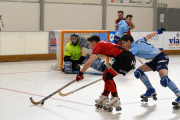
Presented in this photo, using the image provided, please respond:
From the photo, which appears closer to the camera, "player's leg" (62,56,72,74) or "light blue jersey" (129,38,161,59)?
"light blue jersey" (129,38,161,59)

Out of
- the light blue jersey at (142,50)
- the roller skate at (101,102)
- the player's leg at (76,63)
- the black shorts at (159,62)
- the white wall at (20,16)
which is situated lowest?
the roller skate at (101,102)

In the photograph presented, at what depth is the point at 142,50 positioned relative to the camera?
5180 mm

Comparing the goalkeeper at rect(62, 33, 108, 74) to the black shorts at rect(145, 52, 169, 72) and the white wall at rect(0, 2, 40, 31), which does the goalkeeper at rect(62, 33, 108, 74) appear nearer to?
the black shorts at rect(145, 52, 169, 72)

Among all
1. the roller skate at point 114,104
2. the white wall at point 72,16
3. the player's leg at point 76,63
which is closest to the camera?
the roller skate at point 114,104

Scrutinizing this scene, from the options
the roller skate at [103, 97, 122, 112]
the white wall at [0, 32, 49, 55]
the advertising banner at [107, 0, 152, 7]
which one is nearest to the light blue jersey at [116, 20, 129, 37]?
the white wall at [0, 32, 49, 55]

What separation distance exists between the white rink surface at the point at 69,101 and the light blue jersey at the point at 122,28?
177 centimetres

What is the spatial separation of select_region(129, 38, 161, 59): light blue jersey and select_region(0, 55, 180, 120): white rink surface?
0.80 metres

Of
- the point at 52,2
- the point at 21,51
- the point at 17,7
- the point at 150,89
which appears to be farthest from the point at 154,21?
the point at 150,89

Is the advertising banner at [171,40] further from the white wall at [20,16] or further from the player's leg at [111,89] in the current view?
the player's leg at [111,89]

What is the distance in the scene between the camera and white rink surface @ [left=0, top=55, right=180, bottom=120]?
14.8ft

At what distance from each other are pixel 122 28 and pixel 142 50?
4.44 m

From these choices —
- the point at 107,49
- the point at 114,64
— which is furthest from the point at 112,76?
the point at 107,49

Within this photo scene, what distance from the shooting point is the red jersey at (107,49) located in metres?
4.67

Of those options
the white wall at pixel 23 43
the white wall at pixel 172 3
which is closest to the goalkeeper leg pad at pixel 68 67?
the white wall at pixel 23 43
